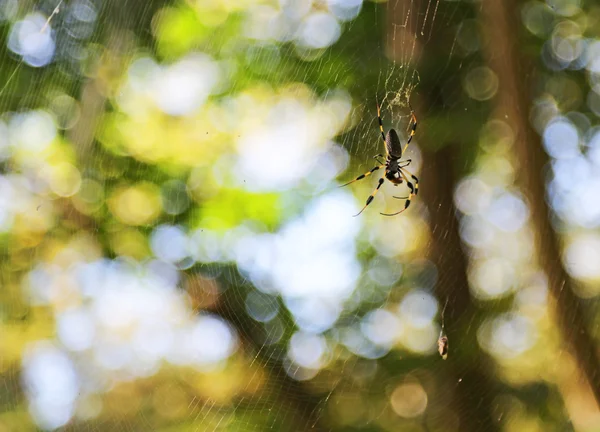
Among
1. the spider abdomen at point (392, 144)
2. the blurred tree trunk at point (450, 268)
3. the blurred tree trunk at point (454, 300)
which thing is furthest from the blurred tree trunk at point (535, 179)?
the blurred tree trunk at point (454, 300)

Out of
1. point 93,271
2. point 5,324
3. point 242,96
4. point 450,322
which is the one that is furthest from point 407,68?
point 5,324

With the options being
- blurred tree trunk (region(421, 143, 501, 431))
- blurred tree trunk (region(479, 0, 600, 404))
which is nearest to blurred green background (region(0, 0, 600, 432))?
blurred tree trunk (region(421, 143, 501, 431))

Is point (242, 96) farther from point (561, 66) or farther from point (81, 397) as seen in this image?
point (81, 397)

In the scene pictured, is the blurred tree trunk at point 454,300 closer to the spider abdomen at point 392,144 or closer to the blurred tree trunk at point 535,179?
the blurred tree trunk at point 535,179

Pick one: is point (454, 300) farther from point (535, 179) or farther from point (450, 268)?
point (535, 179)

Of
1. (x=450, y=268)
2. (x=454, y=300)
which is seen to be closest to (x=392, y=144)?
(x=450, y=268)

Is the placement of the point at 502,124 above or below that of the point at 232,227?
above
